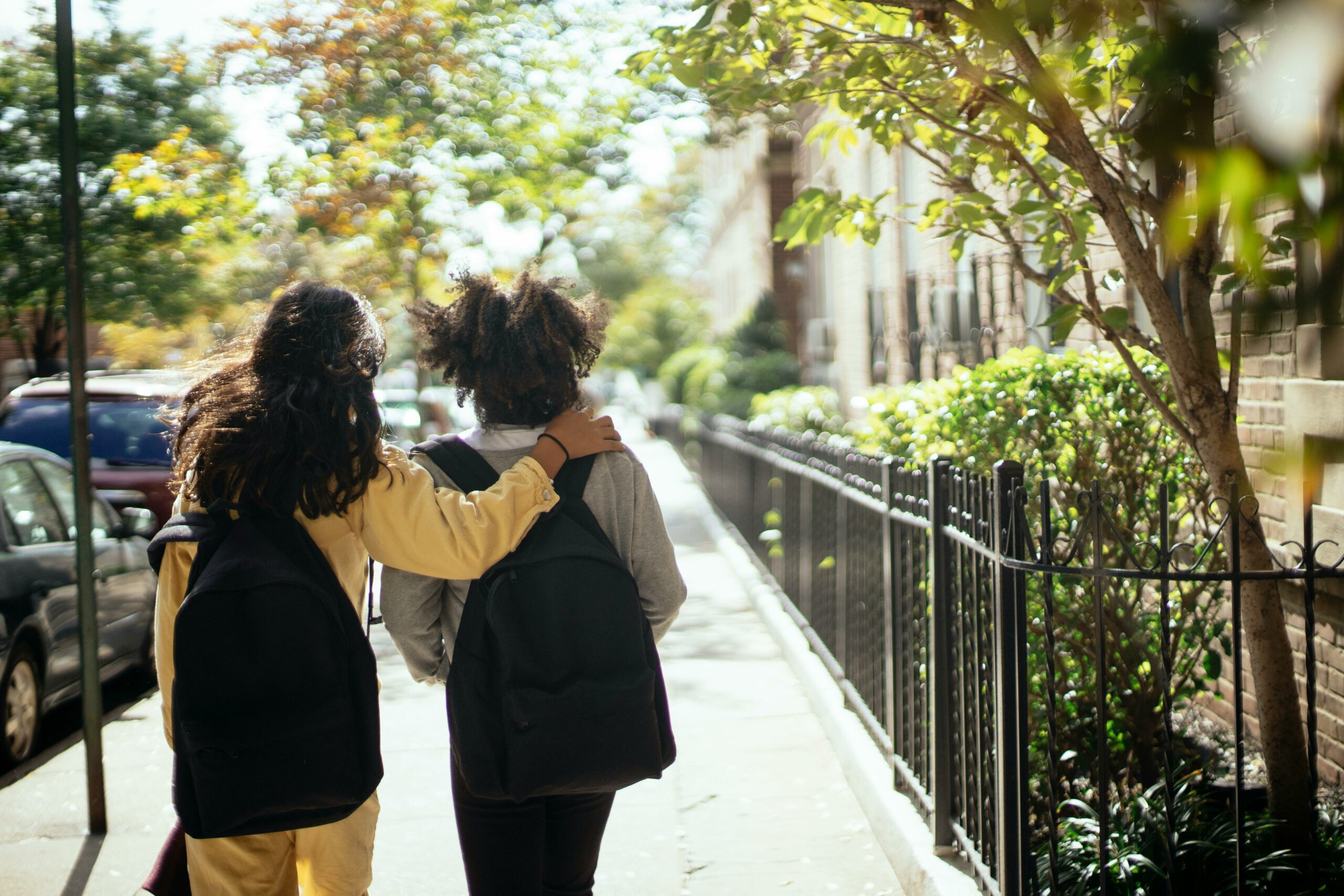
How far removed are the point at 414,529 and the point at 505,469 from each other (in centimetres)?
29

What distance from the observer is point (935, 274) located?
10703 mm

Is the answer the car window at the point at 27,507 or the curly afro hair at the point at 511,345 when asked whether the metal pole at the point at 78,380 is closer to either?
the car window at the point at 27,507

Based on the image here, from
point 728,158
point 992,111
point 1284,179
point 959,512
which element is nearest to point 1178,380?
point 959,512

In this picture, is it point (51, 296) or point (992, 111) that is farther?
point (51, 296)

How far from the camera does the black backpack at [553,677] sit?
2.55 meters

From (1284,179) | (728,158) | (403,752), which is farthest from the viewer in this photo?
(728,158)

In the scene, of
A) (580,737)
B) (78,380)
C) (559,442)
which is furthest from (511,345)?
(78,380)

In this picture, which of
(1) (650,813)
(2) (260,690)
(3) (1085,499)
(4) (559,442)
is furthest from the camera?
(1) (650,813)

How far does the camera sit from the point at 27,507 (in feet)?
20.0

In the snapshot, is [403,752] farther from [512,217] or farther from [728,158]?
[728,158]

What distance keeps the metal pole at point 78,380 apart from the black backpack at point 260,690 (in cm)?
233

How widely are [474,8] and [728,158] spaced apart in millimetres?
22680

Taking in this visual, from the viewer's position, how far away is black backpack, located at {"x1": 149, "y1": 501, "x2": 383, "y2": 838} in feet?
8.05

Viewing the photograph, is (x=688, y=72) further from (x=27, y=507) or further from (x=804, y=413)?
(x=804, y=413)
